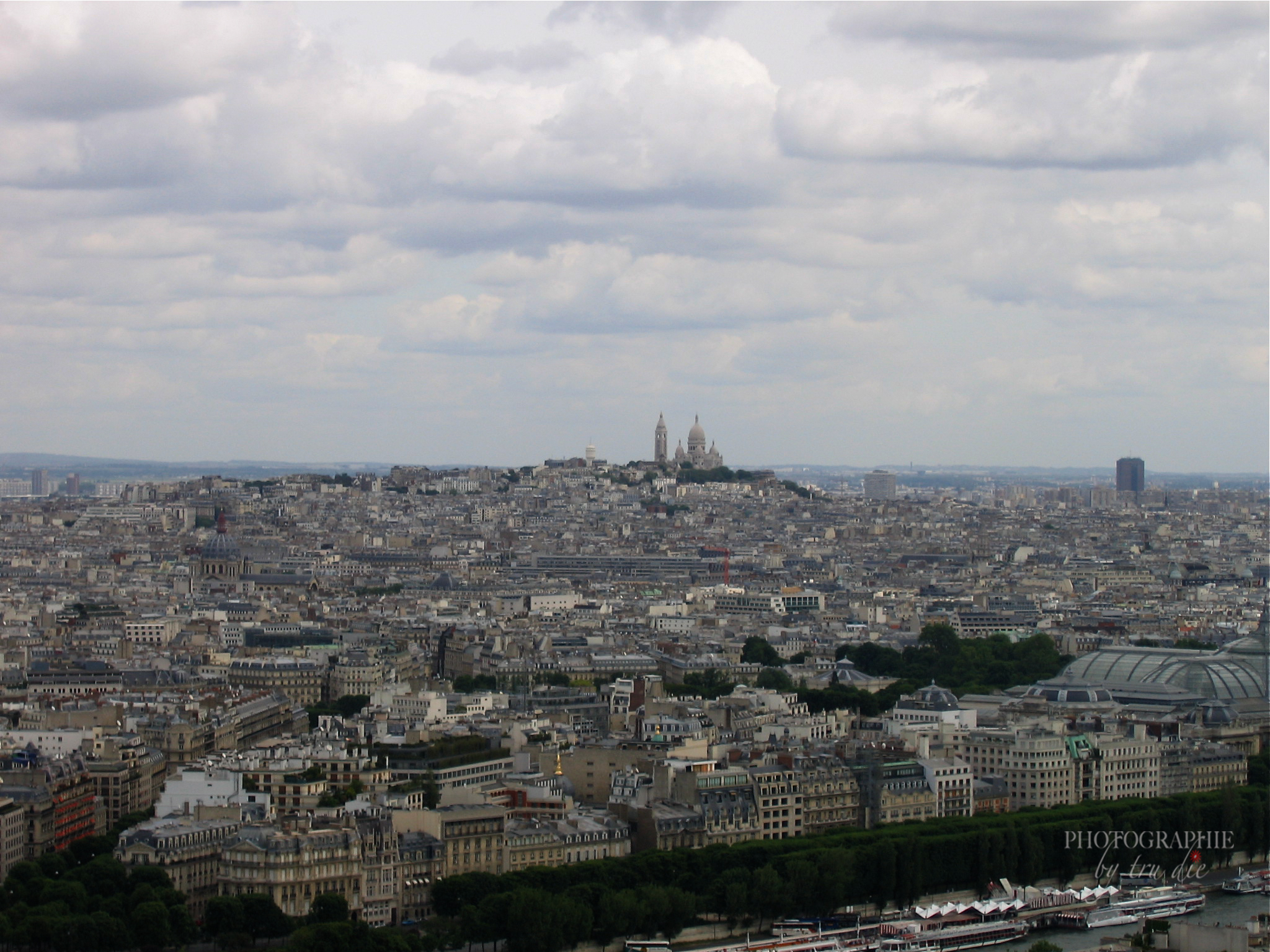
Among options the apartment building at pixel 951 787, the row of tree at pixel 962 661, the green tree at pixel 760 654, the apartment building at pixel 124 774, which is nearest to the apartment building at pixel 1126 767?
the apartment building at pixel 951 787

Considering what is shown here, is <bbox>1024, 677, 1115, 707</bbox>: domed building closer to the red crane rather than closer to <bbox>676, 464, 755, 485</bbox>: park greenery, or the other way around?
the red crane

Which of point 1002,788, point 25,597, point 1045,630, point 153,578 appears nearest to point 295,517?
point 153,578

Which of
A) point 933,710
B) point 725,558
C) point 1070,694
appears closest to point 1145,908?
point 933,710

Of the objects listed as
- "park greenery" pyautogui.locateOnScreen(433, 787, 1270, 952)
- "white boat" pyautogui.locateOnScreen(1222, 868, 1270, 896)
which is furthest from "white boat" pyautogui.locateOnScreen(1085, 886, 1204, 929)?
"park greenery" pyautogui.locateOnScreen(433, 787, 1270, 952)

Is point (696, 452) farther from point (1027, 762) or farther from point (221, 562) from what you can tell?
point (1027, 762)

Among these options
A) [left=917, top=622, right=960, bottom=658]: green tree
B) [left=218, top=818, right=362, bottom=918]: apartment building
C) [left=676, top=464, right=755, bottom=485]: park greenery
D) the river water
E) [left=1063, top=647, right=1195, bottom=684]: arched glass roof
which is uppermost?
[left=676, top=464, right=755, bottom=485]: park greenery

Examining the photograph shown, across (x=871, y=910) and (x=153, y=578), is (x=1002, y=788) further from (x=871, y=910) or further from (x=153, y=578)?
(x=153, y=578)
